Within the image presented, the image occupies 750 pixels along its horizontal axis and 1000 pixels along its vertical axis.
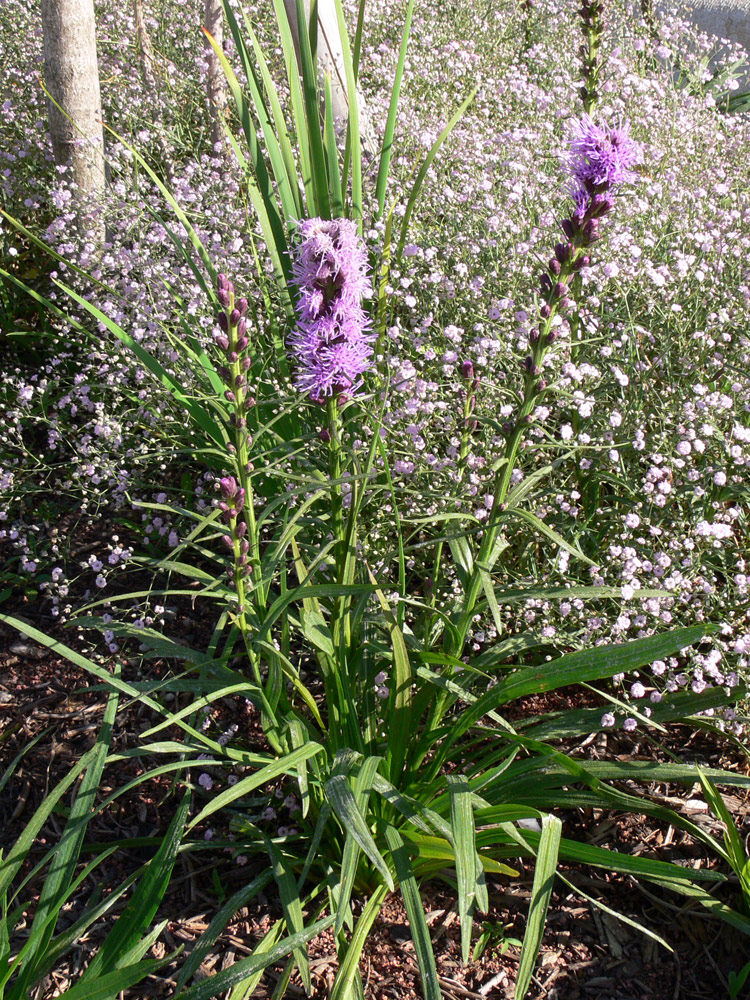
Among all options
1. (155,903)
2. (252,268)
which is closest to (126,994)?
(155,903)

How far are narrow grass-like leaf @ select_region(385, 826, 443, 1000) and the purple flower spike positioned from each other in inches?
60.8

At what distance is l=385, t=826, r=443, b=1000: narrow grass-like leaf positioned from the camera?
167 centimetres

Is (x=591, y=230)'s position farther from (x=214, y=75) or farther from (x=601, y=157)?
(x=214, y=75)

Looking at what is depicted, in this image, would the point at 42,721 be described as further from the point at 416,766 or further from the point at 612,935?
the point at 612,935

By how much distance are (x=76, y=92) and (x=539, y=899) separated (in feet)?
15.2

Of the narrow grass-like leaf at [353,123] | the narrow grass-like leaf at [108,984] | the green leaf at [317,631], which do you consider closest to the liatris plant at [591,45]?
the narrow grass-like leaf at [353,123]

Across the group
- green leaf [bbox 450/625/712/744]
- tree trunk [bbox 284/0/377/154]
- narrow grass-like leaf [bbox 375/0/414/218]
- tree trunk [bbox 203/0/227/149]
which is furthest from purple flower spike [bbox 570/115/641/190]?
tree trunk [bbox 203/0/227/149]

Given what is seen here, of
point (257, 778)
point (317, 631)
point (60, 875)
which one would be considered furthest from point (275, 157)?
point (60, 875)

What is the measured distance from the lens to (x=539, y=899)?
69.8 inches

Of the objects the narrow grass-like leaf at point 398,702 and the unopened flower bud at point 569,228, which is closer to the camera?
the unopened flower bud at point 569,228

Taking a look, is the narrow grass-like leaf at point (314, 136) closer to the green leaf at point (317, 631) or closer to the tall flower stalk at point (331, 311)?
the tall flower stalk at point (331, 311)

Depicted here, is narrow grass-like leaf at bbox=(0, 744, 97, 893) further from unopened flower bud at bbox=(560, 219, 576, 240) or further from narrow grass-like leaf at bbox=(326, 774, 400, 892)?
unopened flower bud at bbox=(560, 219, 576, 240)

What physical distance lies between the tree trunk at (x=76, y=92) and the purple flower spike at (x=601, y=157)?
307cm

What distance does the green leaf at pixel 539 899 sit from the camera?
5.59ft
